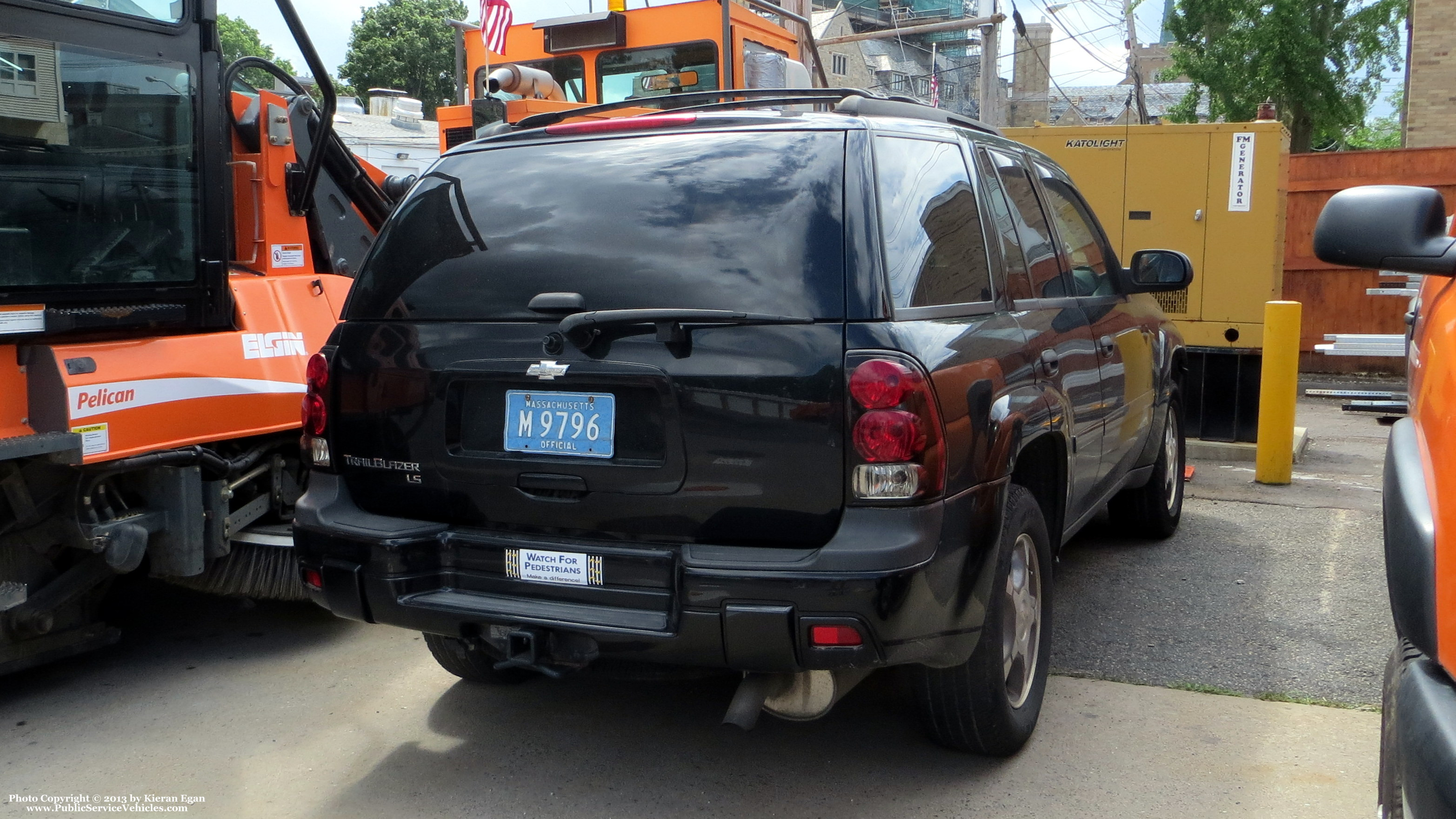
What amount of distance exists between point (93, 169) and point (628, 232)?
88.5 inches

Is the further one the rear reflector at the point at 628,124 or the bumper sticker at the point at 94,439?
the bumper sticker at the point at 94,439

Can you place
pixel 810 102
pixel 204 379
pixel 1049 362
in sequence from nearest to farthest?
pixel 1049 362 → pixel 810 102 → pixel 204 379

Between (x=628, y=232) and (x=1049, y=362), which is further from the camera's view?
(x=1049, y=362)

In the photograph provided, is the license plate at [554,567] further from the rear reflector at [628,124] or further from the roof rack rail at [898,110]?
the roof rack rail at [898,110]

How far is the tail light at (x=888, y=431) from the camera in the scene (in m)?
2.95

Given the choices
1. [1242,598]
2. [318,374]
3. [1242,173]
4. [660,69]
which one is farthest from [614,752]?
[1242,173]

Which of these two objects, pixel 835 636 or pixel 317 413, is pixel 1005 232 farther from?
pixel 317 413

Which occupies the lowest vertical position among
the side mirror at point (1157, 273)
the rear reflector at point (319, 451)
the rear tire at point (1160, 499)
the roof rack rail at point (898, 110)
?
the rear tire at point (1160, 499)

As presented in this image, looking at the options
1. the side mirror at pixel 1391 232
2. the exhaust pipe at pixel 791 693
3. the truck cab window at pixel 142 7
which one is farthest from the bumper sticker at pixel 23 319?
the side mirror at pixel 1391 232

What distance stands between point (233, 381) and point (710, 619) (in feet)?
8.39

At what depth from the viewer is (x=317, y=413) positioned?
3.62 meters

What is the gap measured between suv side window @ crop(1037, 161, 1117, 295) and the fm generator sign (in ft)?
12.7

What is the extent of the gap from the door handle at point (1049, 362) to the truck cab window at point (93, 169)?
309cm

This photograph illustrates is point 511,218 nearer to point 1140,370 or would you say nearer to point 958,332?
point 958,332
